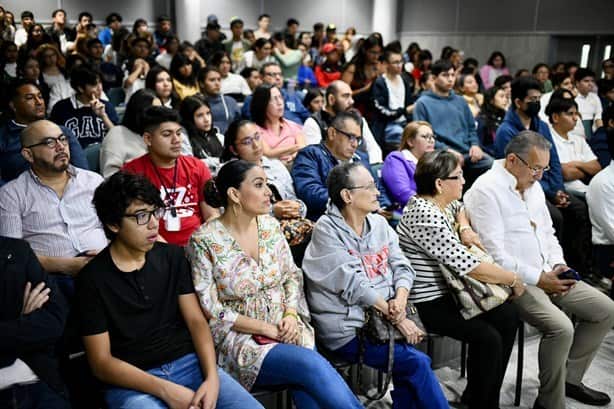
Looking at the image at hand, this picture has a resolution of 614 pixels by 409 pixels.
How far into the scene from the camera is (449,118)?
455 centimetres

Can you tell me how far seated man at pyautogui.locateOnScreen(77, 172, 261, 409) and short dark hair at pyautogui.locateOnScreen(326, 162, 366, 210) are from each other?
74 centimetres

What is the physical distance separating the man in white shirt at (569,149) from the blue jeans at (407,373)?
8.58 feet

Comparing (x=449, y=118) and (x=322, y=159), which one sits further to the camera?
(x=449, y=118)

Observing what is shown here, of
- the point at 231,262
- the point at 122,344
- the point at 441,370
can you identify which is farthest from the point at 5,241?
the point at 441,370

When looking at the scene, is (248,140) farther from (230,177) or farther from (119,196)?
(119,196)

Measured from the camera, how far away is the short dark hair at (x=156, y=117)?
2.82m

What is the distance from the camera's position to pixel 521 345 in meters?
2.78

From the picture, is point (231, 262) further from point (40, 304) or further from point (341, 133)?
point (341, 133)

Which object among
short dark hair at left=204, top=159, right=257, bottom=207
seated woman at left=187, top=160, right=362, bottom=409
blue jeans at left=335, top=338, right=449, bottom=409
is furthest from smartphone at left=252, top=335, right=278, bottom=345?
short dark hair at left=204, top=159, right=257, bottom=207

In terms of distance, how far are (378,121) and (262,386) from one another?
3.24 metres

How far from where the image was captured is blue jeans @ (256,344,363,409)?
1.99 m

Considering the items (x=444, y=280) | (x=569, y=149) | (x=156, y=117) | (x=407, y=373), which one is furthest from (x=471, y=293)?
(x=569, y=149)

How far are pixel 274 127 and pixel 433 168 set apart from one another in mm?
1595

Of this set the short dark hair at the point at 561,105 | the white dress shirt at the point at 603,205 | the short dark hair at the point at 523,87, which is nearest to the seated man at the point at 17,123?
the short dark hair at the point at 523,87
